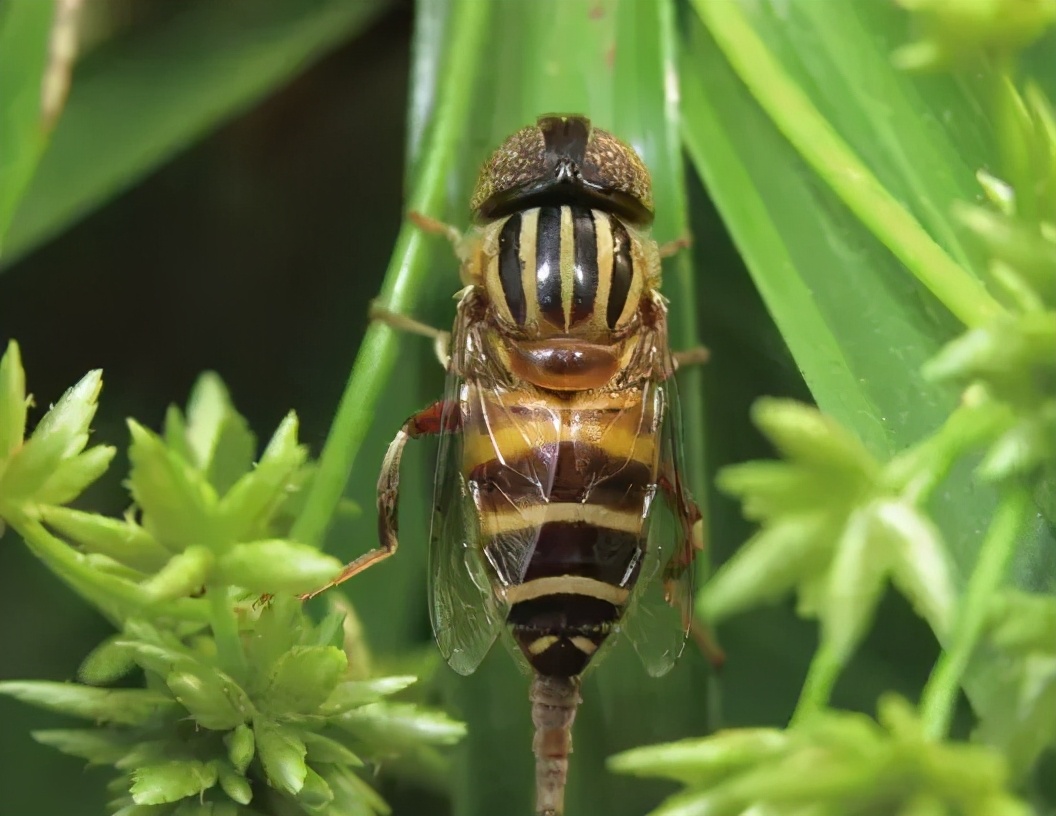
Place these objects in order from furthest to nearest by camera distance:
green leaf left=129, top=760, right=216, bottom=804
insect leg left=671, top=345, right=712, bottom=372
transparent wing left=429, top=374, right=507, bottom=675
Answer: insect leg left=671, top=345, right=712, bottom=372 → transparent wing left=429, top=374, right=507, bottom=675 → green leaf left=129, top=760, right=216, bottom=804

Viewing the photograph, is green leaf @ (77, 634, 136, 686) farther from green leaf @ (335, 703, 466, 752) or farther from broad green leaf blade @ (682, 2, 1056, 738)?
broad green leaf blade @ (682, 2, 1056, 738)

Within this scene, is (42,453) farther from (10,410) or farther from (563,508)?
(563,508)

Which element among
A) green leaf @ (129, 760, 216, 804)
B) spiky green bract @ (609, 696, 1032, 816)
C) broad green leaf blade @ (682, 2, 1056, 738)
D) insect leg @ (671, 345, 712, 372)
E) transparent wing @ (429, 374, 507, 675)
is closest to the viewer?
spiky green bract @ (609, 696, 1032, 816)

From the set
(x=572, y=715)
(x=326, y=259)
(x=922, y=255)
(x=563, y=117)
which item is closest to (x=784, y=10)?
(x=563, y=117)

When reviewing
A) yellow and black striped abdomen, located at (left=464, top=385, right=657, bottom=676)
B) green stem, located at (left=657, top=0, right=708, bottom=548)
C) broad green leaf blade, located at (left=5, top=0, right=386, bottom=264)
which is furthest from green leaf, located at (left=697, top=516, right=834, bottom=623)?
broad green leaf blade, located at (left=5, top=0, right=386, bottom=264)

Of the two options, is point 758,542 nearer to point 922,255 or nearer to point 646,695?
point 922,255
